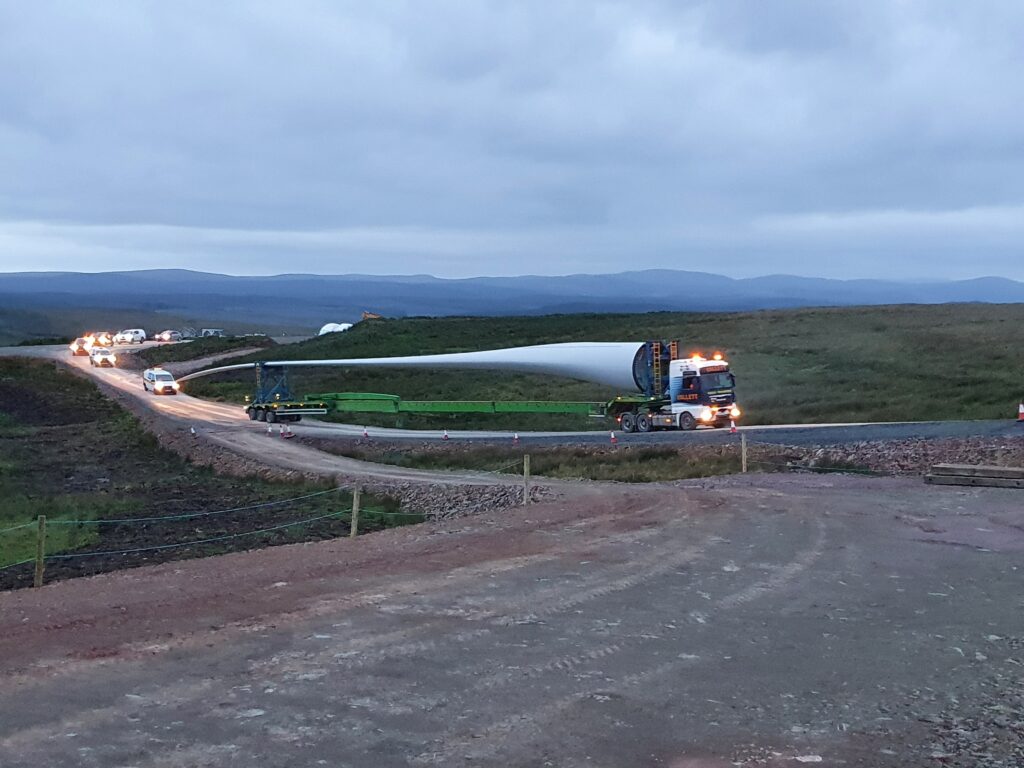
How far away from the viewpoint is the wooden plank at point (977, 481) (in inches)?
988

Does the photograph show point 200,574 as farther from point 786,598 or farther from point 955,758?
point 955,758

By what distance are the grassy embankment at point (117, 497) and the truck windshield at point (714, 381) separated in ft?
53.9

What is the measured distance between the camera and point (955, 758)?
8.73m

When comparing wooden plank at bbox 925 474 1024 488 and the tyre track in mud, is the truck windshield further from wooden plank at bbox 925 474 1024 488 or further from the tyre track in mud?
the tyre track in mud

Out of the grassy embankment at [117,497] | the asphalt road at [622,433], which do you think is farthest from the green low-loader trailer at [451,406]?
the grassy embankment at [117,497]

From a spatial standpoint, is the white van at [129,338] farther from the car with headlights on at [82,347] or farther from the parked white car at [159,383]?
the parked white car at [159,383]

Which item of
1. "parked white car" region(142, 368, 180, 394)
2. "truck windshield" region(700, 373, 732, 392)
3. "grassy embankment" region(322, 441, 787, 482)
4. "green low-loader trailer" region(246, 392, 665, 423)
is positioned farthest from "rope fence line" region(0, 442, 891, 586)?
"parked white car" region(142, 368, 180, 394)

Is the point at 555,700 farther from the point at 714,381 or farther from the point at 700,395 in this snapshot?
the point at 714,381

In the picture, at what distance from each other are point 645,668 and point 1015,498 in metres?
15.8

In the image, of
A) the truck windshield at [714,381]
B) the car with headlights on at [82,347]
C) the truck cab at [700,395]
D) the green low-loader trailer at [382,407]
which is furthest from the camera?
the car with headlights on at [82,347]

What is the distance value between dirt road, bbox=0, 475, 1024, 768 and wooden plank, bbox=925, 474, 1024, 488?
667cm

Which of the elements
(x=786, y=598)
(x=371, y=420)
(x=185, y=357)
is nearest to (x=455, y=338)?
(x=185, y=357)

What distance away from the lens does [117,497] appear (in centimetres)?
3195

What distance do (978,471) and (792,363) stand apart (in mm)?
41935
